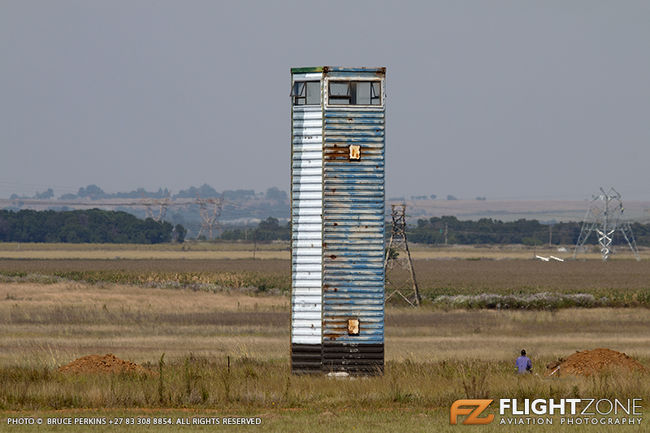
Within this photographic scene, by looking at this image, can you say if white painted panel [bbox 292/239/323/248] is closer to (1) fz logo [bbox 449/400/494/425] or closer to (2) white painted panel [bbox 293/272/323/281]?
(2) white painted panel [bbox 293/272/323/281]

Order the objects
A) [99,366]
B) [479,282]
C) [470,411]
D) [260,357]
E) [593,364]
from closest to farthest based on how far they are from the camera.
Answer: [470,411]
[99,366]
[593,364]
[260,357]
[479,282]

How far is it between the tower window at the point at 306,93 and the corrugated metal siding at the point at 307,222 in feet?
0.76

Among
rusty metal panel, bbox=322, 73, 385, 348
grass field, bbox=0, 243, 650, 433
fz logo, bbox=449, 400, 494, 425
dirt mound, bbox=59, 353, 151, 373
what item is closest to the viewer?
fz logo, bbox=449, 400, 494, 425

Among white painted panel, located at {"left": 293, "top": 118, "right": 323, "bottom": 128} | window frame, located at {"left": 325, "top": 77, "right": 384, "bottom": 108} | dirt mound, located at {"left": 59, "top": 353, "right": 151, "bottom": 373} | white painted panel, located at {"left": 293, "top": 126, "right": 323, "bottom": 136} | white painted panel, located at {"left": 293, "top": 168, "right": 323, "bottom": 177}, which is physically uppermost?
window frame, located at {"left": 325, "top": 77, "right": 384, "bottom": 108}

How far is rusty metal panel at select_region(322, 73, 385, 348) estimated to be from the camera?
31.0 metres

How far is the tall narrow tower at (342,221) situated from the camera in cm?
3106

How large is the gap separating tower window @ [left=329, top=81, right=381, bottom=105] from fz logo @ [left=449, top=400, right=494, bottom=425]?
11.0 m

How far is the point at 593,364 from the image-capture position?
30812 millimetres

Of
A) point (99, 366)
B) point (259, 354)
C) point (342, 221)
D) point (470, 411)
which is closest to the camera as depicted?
point (470, 411)

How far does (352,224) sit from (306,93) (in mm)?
4389

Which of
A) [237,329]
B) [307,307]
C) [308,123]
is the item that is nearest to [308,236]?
[307,307]

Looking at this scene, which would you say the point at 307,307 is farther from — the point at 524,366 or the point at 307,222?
the point at 524,366

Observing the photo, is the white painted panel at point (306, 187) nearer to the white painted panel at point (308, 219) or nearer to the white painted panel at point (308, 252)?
the white painted panel at point (308, 219)

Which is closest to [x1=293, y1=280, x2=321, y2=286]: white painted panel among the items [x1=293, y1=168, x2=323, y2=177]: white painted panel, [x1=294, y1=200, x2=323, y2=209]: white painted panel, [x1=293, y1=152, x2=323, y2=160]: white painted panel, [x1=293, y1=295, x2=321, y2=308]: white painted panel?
[x1=293, y1=295, x2=321, y2=308]: white painted panel
